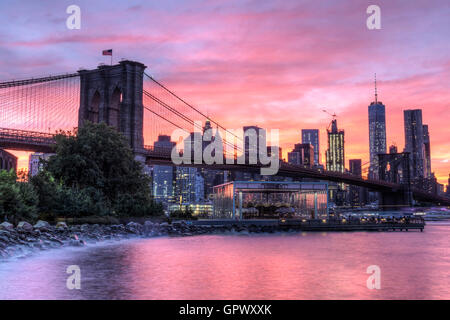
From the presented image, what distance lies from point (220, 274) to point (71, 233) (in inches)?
714

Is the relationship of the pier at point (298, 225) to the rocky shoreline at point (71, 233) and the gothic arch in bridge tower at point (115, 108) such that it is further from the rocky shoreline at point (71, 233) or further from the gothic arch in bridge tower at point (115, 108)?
the gothic arch in bridge tower at point (115, 108)

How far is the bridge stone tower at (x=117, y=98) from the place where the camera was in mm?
67438

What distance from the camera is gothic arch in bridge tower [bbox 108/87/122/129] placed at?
70.3 m

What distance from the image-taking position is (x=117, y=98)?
71938 mm

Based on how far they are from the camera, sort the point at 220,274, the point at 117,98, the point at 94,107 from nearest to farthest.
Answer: the point at 220,274
the point at 117,98
the point at 94,107

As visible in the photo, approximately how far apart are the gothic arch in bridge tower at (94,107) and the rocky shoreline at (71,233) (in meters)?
26.8

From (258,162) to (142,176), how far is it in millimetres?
36993

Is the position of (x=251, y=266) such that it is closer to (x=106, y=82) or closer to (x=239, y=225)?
(x=239, y=225)

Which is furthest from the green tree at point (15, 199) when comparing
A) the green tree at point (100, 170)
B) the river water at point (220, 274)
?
the river water at point (220, 274)

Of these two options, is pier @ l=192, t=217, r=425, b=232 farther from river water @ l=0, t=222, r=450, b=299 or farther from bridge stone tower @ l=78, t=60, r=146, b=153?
river water @ l=0, t=222, r=450, b=299

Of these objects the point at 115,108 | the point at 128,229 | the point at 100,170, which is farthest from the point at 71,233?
the point at 115,108

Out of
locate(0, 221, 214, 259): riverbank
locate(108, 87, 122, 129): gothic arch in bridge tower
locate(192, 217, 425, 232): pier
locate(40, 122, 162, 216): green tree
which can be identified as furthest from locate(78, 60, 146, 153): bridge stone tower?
locate(0, 221, 214, 259): riverbank

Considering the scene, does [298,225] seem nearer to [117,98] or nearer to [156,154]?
[156,154]
